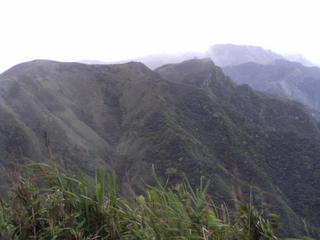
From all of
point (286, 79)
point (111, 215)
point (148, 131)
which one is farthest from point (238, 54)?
point (111, 215)

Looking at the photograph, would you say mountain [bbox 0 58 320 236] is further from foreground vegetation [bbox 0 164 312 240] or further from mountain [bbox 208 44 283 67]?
mountain [bbox 208 44 283 67]

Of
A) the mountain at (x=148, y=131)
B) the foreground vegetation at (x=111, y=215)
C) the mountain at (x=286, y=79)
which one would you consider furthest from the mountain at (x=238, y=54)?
the foreground vegetation at (x=111, y=215)

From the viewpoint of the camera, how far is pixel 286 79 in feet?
383

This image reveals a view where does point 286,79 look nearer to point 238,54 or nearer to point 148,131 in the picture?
point 238,54

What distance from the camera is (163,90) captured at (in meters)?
46.2

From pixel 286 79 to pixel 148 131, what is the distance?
95472 mm

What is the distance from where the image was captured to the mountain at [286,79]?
10925 centimetres

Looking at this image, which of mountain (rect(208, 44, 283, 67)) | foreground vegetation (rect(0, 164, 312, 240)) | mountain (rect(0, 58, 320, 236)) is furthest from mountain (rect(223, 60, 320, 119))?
foreground vegetation (rect(0, 164, 312, 240))

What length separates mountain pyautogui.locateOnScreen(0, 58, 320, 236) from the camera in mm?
30219

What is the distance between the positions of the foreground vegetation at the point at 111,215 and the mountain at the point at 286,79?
105m

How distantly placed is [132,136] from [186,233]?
3643cm

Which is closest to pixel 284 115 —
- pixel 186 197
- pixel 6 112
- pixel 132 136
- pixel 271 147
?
pixel 271 147

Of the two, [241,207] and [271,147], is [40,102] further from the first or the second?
[241,207]

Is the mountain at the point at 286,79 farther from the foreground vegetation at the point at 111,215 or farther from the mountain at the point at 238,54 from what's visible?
the foreground vegetation at the point at 111,215
